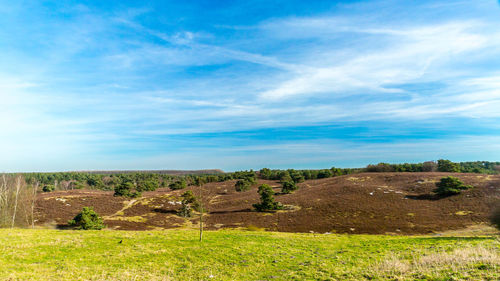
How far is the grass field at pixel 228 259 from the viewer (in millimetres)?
13250

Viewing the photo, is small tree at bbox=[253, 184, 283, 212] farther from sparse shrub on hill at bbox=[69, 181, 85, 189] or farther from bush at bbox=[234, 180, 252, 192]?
sparse shrub on hill at bbox=[69, 181, 85, 189]

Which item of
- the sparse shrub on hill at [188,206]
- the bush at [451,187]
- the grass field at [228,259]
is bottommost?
the sparse shrub on hill at [188,206]

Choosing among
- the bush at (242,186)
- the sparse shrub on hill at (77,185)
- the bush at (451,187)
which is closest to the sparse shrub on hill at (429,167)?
the bush at (451,187)

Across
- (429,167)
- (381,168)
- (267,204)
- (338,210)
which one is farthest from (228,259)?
(429,167)

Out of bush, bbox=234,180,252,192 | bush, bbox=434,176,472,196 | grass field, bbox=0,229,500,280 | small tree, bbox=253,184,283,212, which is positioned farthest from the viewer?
bush, bbox=234,180,252,192

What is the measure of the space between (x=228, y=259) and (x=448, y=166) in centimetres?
11437

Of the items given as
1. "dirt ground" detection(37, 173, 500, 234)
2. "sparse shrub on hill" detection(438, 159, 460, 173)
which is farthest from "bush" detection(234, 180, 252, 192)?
"sparse shrub on hill" detection(438, 159, 460, 173)

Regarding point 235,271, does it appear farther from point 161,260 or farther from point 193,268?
point 161,260

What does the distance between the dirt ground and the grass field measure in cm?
2272

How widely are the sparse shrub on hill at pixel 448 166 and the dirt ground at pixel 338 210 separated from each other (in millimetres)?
28059

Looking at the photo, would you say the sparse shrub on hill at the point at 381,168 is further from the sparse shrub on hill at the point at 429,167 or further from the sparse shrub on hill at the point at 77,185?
the sparse shrub on hill at the point at 77,185

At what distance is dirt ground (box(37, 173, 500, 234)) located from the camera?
151ft

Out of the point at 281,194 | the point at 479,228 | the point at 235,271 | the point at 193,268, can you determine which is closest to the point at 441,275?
the point at 235,271

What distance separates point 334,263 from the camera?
17766mm
